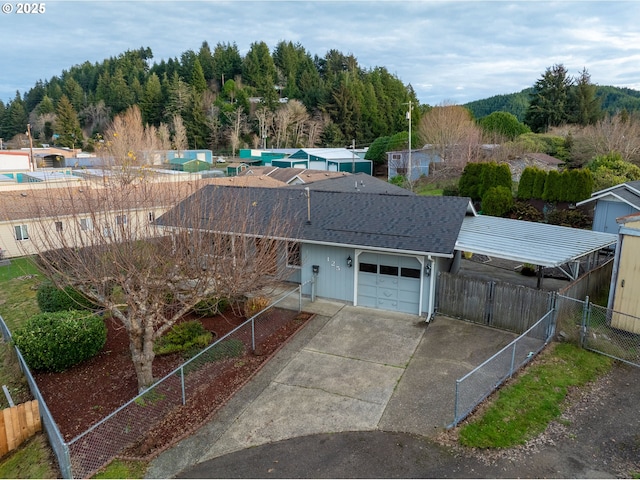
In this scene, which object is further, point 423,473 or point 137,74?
point 137,74

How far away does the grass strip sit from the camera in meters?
8.34

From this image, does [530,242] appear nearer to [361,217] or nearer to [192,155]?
[361,217]

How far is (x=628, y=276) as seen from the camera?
1252cm

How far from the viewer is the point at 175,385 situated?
33.7 ft

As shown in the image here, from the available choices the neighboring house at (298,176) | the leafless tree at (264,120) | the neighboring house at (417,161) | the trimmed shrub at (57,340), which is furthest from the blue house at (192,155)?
the trimmed shrub at (57,340)

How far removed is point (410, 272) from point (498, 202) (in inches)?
632

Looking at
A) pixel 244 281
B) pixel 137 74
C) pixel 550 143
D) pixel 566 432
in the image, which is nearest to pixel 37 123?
pixel 137 74

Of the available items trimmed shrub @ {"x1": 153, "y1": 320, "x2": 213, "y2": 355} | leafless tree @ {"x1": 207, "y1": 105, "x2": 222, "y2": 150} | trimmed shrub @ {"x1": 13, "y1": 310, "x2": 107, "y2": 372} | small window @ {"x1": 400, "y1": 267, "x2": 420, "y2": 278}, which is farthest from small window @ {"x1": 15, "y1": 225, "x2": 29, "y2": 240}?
leafless tree @ {"x1": 207, "y1": 105, "x2": 222, "y2": 150}

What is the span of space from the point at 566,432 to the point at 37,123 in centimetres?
11363

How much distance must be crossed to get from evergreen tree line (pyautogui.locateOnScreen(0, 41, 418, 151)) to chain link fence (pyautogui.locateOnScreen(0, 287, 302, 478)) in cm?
6676

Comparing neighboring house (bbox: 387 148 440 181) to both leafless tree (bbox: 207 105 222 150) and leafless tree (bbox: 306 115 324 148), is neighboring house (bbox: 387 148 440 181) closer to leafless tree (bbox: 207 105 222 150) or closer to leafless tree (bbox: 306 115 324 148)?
leafless tree (bbox: 306 115 324 148)

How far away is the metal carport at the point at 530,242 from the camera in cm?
1321

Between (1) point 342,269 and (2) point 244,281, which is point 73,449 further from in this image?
(1) point 342,269

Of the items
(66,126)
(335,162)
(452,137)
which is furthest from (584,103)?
(66,126)
